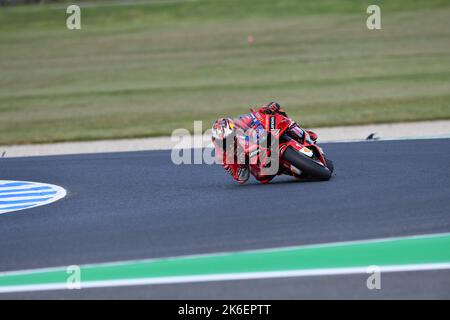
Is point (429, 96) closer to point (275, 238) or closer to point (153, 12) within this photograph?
point (275, 238)

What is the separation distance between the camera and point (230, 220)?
32.6ft

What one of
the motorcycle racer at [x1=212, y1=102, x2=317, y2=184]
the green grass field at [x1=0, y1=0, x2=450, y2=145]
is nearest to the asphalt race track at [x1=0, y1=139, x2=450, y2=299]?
the motorcycle racer at [x1=212, y1=102, x2=317, y2=184]

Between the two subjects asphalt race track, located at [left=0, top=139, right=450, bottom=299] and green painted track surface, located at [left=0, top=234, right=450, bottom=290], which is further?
green painted track surface, located at [left=0, top=234, right=450, bottom=290]

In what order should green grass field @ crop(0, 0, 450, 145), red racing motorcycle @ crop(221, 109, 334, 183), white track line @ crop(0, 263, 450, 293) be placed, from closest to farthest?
white track line @ crop(0, 263, 450, 293)
red racing motorcycle @ crop(221, 109, 334, 183)
green grass field @ crop(0, 0, 450, 145)

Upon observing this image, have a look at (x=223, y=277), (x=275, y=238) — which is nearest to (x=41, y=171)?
(x=275, y=238)

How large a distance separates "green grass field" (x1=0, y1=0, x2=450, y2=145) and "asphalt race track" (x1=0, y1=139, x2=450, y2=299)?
7.91m

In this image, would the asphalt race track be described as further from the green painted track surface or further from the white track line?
the green painted track surface

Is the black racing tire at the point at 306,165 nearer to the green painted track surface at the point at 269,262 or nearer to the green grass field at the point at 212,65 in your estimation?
the green painted track surface at the point at 269,262

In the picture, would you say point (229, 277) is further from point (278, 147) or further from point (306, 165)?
point (306, 165)

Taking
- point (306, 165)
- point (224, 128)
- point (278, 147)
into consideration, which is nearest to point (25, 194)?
point (224, 128)

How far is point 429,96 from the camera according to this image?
2530cm

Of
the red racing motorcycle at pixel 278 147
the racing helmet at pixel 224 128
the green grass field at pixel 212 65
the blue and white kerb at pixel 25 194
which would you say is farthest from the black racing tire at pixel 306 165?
the green grass field at pixel 212 65

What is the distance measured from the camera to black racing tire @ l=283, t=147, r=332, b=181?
12102mm

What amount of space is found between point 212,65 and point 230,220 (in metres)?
26.4
